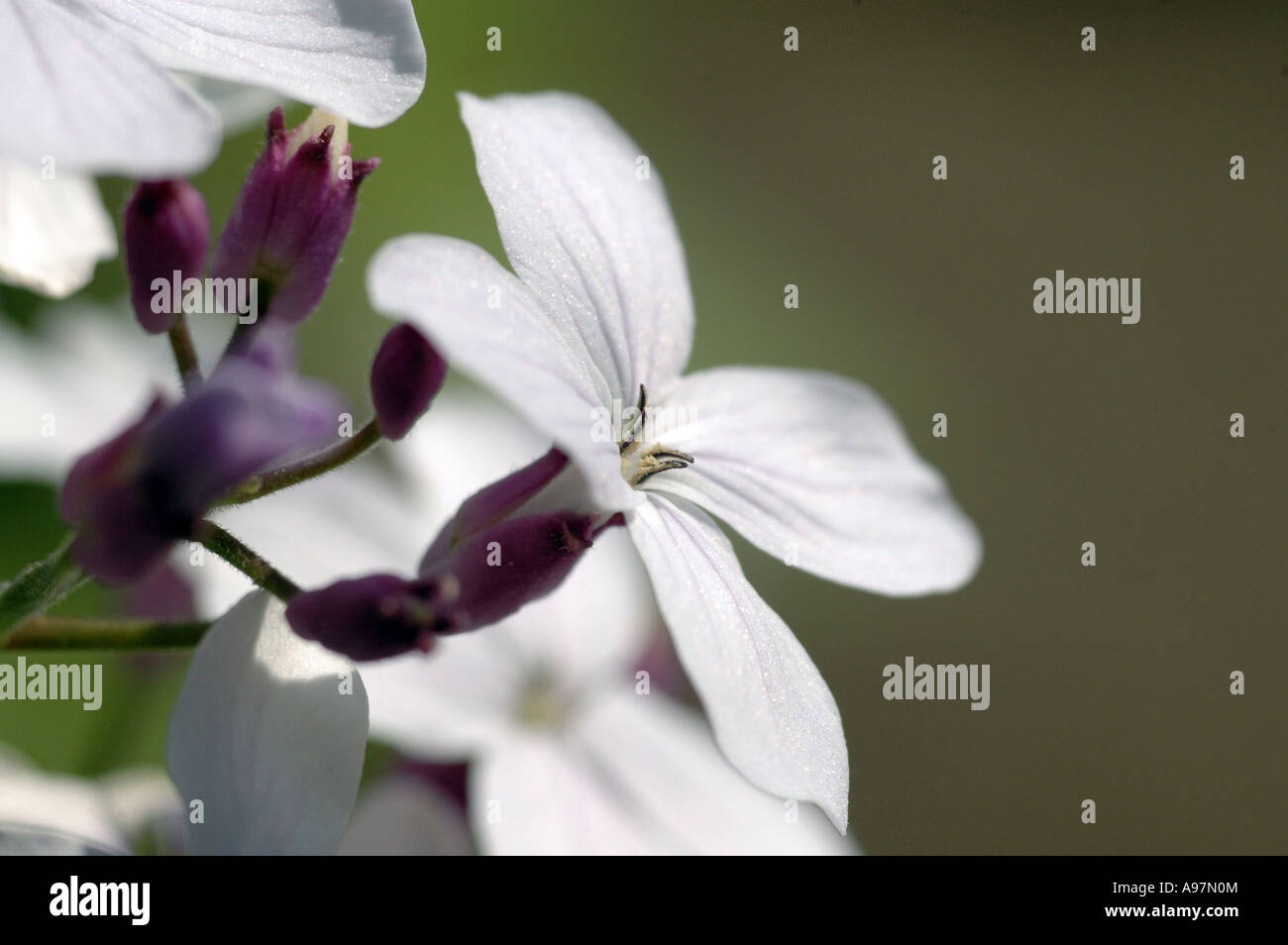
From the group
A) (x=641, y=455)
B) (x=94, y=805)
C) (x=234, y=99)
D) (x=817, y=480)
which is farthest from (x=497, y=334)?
(x=94, y=805)

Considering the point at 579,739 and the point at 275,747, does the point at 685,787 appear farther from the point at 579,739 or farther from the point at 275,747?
the point at 275,747

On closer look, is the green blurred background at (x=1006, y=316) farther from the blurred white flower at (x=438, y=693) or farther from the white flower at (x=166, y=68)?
the white flower at (x=166, y=68)

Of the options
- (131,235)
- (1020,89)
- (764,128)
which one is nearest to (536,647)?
(131,235)

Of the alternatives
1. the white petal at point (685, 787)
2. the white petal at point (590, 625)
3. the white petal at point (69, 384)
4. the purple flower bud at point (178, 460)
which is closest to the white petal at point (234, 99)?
the white petal at point (69, 384)

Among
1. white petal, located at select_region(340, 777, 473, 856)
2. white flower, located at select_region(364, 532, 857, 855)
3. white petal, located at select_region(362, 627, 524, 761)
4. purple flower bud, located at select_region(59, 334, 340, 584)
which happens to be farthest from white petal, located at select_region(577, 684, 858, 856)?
purple flower bud, located at select_region(59, 334, 340, 584)

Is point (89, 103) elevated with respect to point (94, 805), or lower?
elevated

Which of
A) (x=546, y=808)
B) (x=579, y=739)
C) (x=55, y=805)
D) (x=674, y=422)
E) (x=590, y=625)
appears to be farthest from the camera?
(x=590, y=625)
